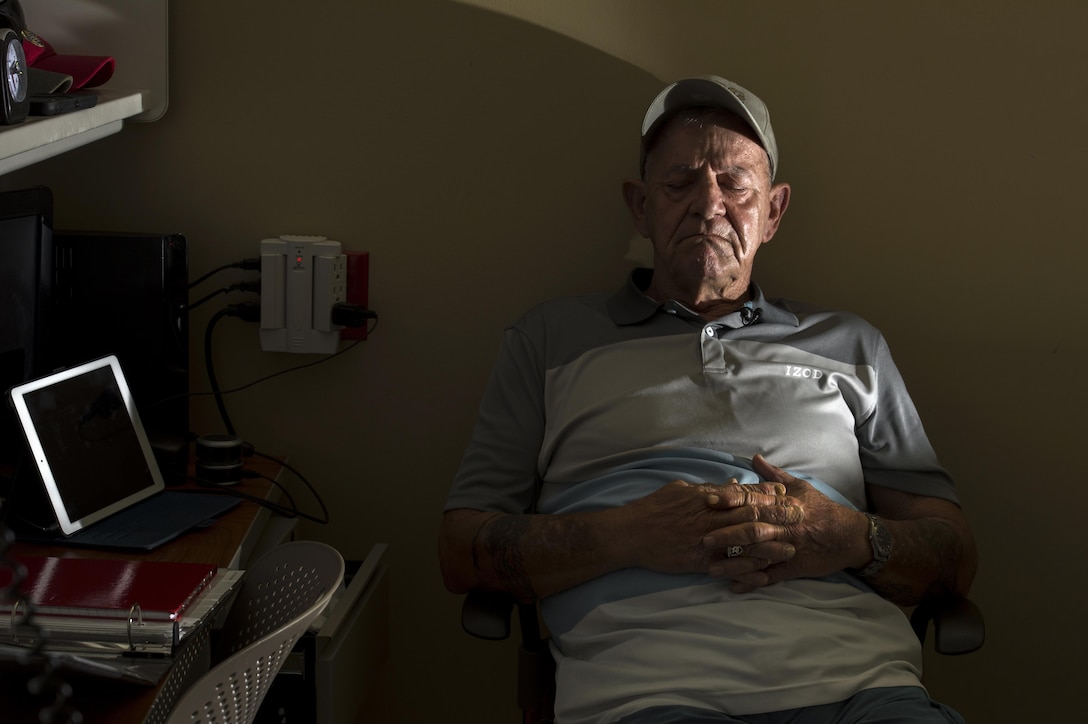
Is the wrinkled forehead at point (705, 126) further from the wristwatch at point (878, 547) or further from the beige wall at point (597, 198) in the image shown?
the wristwatch at point (878, 547)

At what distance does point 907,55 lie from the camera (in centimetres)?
179

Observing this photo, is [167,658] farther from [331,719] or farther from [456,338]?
[456,338]

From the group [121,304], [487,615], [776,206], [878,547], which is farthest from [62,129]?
[878,547]

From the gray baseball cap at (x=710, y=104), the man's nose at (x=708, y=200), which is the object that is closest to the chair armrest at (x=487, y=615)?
the man's nose at (x=708, y=200)

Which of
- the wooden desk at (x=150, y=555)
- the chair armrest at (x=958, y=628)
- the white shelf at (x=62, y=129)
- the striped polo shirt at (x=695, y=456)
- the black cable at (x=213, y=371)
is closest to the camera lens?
the wooden desk at (x=150, y=555)

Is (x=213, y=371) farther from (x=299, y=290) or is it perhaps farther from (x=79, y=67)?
(x=79, y=67)

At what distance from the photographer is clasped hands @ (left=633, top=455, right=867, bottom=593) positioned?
1.38 m

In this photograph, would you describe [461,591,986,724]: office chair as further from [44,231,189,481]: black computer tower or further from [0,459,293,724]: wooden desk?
[44,231,189,481]: black computer tower

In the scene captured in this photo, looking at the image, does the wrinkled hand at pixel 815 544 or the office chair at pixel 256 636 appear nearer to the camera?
the office chair at pixel 256 636

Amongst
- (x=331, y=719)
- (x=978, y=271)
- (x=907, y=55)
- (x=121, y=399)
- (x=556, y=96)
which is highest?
(x=907, y=55)

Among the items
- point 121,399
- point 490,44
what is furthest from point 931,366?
point 121,399

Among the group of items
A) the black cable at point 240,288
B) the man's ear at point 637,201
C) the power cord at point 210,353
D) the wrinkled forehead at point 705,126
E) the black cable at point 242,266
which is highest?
the wrinkled forehead at point 705,126

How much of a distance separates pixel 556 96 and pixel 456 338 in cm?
49

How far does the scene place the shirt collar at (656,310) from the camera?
1.66m
